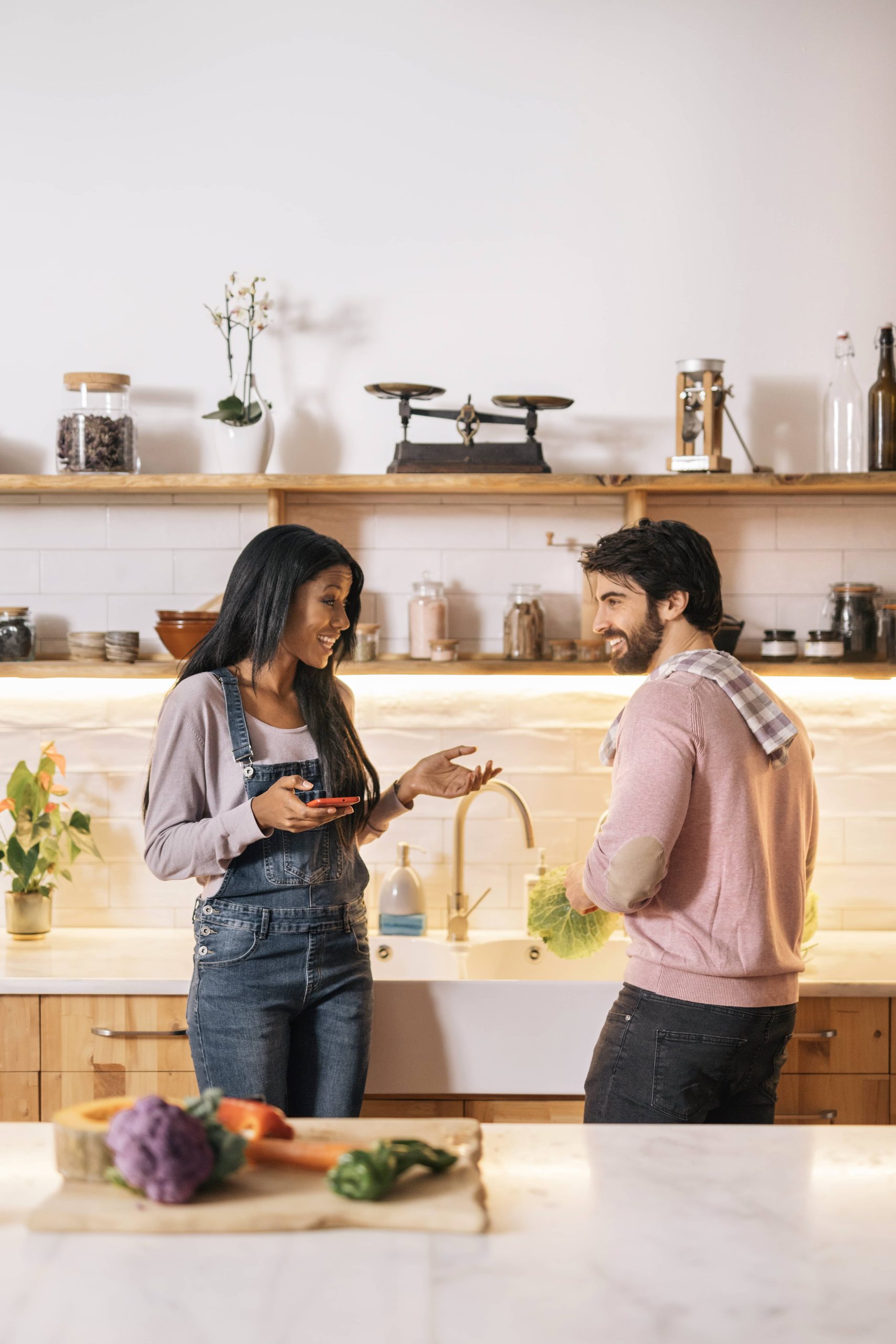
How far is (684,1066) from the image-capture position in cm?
191

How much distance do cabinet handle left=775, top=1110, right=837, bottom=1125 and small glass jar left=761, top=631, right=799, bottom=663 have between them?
1028 millimetres

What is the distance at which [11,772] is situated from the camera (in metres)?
3.11

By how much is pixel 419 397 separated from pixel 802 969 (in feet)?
5.31

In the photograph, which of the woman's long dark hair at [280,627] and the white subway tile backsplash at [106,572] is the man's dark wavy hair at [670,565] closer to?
the woman's long dark hair at [280,627]

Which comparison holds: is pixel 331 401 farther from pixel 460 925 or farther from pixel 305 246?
pixel 460 925

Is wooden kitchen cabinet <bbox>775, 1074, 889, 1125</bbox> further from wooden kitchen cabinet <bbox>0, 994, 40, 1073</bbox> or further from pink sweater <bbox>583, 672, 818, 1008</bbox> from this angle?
wooden kitchen cabinet <bbox>0, 994, 40, 1073</bbox>

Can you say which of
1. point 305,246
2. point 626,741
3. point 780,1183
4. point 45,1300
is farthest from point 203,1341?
point 305,246

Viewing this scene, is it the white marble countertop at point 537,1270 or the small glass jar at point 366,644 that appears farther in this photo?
the small glass jar at point 366,644

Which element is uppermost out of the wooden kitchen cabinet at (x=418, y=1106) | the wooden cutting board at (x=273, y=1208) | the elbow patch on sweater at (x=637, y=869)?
the elbow patch on sweater at (x=637, y=869)

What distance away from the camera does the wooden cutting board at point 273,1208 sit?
3.69 feet

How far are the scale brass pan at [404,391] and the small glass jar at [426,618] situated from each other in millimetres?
459

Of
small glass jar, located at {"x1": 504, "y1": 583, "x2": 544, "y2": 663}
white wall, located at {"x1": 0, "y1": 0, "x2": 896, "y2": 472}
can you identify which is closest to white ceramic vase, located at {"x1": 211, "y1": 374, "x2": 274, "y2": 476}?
white wall, located at {"x1": 0, "y1": 0, "x2": 896, "y2": 472}

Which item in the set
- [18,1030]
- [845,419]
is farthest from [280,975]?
[845,419]

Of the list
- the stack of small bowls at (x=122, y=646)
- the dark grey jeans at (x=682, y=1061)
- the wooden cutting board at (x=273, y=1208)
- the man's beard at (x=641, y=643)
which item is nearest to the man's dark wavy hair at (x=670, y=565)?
the man's beard at (x=641, y=643)
